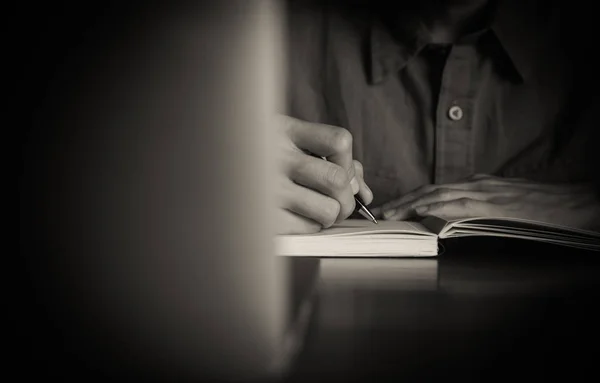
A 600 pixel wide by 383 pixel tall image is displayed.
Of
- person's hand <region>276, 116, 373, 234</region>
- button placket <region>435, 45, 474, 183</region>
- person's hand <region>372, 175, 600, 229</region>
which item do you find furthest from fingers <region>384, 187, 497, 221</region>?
button placket <region>435, 45, 474, 183</region>

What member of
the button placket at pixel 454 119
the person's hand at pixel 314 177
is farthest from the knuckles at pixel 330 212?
the button placket at pixel 454 119

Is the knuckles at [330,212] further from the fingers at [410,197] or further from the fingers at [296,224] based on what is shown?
the fingers at [410,197]

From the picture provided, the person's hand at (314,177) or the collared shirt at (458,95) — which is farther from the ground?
the collared shirt at (458,95)

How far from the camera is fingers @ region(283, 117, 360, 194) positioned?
66cm

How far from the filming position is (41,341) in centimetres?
16

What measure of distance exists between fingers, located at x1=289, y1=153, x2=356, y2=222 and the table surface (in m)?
0.13

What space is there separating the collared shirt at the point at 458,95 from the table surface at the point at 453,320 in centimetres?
56

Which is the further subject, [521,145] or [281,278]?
[521,145]

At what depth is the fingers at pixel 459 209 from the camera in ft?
2.41

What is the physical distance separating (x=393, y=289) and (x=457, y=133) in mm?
717

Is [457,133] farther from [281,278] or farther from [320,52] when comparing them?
[281,278]

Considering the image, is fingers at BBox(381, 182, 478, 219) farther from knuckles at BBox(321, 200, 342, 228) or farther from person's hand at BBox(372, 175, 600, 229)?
knuckles at BBox(321, 200, 342, 228)

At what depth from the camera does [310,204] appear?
2.05 ft

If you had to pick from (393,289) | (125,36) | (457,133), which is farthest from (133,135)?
(457,133)
